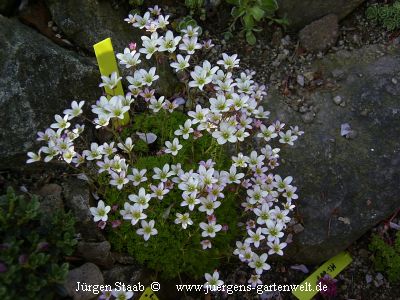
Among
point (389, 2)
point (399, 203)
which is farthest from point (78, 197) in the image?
point (389, 2)

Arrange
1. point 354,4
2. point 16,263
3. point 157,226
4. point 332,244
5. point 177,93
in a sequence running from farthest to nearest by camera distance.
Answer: point 354,4 < point 177,93 < point 332,244 < point 157,226 < point 16,263

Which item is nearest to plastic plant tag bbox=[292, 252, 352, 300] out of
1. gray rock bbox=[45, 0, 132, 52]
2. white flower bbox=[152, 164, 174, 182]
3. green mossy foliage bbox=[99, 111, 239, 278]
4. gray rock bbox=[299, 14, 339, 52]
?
green mossy foliage bbox=[99, 111, 239, 278]

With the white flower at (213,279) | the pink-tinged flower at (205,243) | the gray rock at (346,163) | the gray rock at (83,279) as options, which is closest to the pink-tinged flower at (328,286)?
the gray rock at (346,163)

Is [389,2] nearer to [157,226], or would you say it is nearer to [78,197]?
[157,226]

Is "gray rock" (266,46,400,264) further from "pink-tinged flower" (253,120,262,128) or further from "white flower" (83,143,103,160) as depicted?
"white flower" (83,143,103,160)

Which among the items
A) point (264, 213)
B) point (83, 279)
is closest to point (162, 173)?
point (264, 213)

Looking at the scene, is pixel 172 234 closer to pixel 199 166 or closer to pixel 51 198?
pixel 199 166
